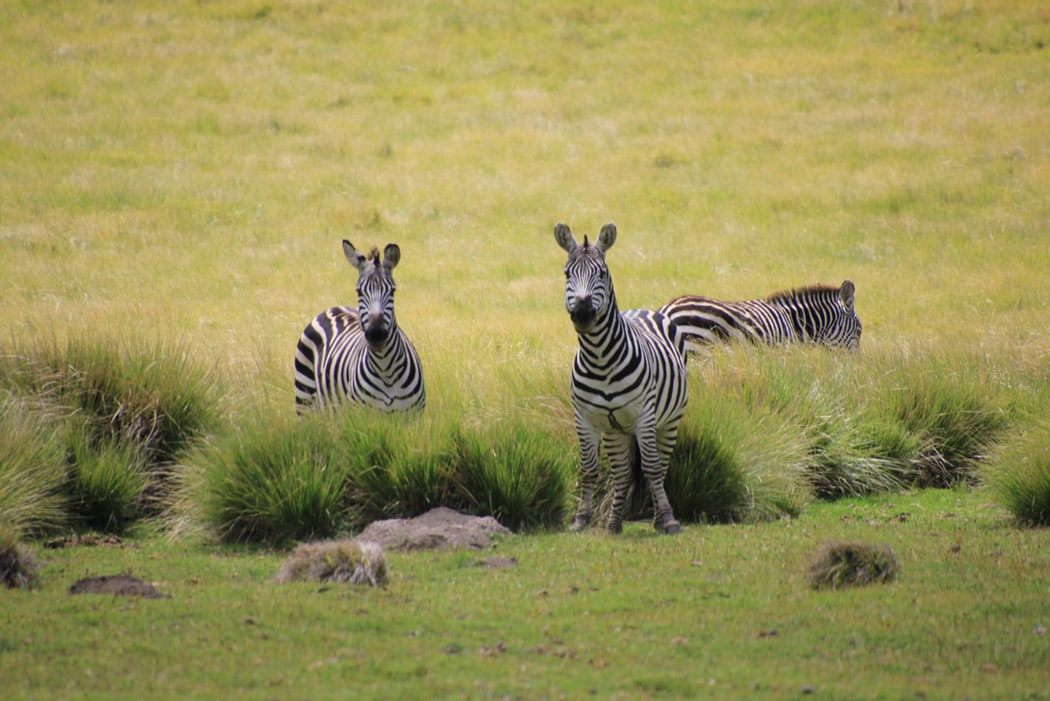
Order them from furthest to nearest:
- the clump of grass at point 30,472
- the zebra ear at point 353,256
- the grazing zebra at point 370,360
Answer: the zebra ear at point 353,256
the grazing zebra at point 370,360
the clump of grass at point 30,472

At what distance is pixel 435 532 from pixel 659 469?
2086mm

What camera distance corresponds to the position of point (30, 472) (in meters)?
10.2

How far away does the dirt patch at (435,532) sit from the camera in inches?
389

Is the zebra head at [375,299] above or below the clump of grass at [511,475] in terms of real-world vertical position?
above

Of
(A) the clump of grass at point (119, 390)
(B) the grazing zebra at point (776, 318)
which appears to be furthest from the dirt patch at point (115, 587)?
(B) the grazing zebra at point (776, 318)

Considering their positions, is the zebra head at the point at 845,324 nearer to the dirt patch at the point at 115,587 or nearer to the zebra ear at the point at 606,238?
the zebra ear at the point at 606,238

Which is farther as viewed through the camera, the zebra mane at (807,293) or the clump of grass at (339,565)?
the zebra mane at (807,293)

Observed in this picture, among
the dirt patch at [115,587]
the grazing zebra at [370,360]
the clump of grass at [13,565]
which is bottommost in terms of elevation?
the dirt patch at [115,587]

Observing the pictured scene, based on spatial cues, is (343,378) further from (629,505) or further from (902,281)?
(902,281)

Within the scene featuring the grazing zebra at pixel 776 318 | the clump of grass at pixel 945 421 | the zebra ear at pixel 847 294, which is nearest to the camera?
the clump of grass at pixel 945 421

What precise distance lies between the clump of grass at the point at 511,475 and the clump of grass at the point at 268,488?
45.7 inches

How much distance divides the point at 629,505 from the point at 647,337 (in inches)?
65.9

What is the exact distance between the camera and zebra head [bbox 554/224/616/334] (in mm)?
9859

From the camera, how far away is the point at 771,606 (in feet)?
26.4
